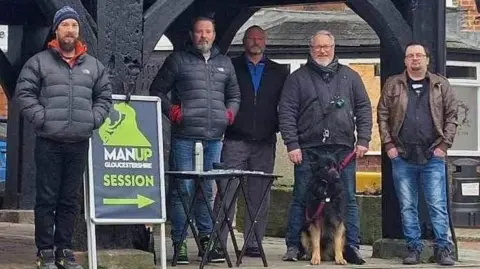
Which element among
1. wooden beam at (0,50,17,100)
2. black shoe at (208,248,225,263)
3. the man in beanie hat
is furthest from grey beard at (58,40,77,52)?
wooden beam at (0,50,17,100)

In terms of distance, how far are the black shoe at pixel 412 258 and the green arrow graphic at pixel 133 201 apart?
102 inches

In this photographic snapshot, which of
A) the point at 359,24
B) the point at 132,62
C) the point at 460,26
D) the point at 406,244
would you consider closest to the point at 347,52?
the point at 359,24

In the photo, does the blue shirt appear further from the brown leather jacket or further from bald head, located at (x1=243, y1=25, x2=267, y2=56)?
the brown leather jacket

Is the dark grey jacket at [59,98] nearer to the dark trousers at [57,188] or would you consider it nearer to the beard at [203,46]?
the dark trousers at [57,188]

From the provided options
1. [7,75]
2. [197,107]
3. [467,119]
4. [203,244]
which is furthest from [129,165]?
[467,119]

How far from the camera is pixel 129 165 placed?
366 inches

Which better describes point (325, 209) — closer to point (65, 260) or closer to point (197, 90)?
point (197, 90)

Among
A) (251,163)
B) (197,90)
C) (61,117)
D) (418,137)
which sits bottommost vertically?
(251,163)

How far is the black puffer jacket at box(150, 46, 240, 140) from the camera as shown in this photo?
999 centimetres

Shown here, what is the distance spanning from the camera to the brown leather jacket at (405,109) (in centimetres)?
1053

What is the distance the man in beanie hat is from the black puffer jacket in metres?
1.15

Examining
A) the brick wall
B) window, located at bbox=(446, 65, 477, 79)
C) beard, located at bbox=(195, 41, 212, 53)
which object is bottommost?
beard, located at bbox=(195, 41, 212, 53)

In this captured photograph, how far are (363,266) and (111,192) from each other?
243 cm

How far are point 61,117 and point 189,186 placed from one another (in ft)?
5.70
